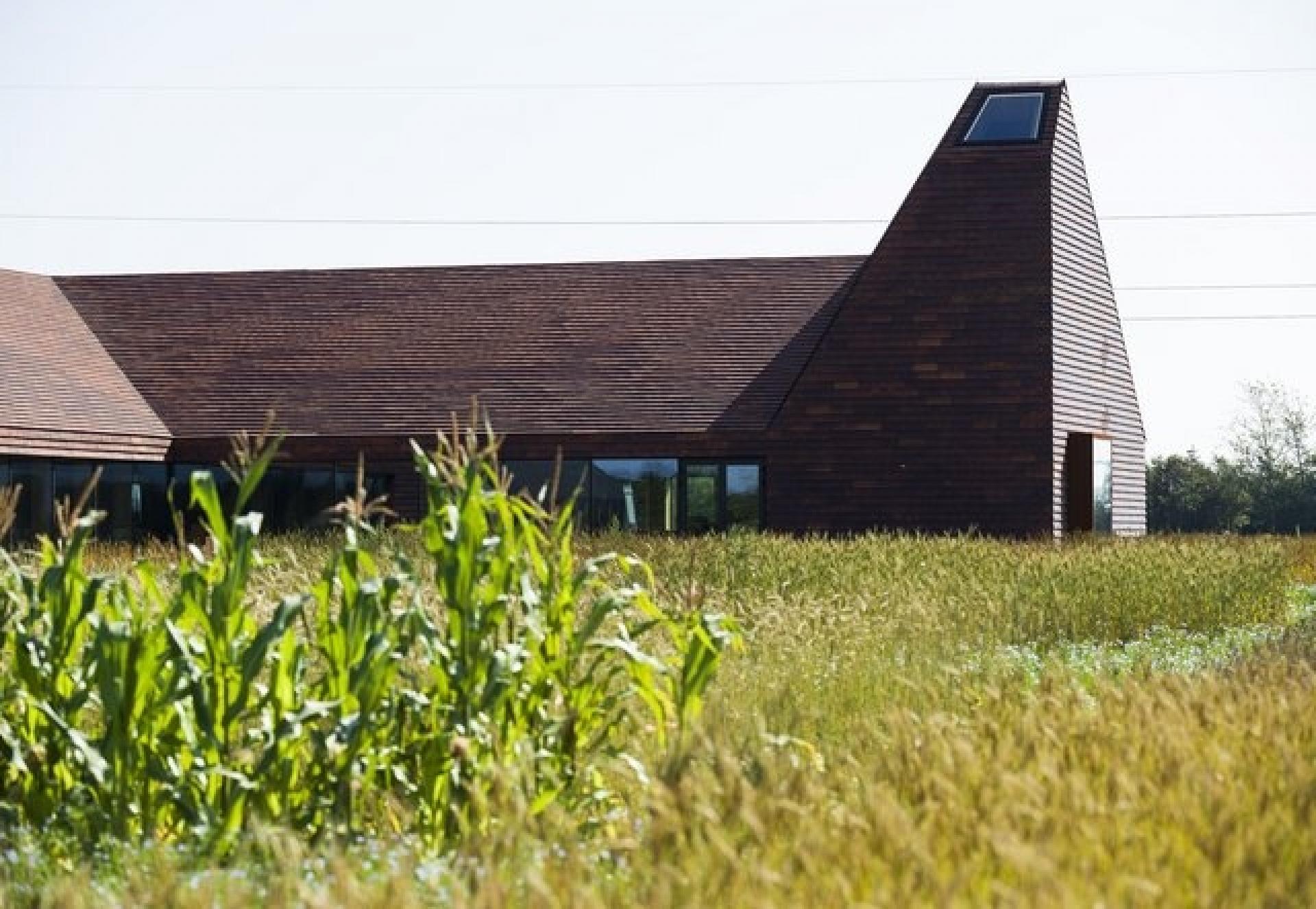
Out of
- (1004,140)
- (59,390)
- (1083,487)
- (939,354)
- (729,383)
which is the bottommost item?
(1083,487)

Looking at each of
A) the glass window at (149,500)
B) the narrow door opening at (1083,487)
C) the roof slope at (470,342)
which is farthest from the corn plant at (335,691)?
the glass window at (149,500)

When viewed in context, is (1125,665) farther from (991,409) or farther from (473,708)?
(991,409)

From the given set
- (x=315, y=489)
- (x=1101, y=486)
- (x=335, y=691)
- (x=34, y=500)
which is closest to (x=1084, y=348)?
(x=1101, y=486)

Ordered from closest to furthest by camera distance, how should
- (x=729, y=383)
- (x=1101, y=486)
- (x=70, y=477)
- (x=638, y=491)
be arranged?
(x=70, y=477)
(x=638, y=491)
(x=729, y=383)
(x=1101, y=486)

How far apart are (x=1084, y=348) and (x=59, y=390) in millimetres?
15416

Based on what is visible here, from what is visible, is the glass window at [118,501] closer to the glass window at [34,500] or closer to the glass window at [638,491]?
the glass window at [34,500]

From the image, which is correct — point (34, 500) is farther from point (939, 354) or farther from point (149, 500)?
point (939, 354)

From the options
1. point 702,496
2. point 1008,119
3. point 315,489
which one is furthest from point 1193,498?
point 315,489

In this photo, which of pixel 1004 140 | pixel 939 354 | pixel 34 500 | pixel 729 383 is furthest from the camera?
pixel 729 383

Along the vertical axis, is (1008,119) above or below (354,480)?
above

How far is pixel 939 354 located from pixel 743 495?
11.7 feet

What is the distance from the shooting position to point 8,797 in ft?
22.4

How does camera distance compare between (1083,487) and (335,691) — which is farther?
(1083,487)

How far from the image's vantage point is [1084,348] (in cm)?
3053
